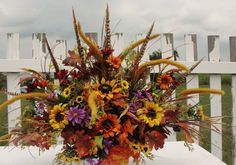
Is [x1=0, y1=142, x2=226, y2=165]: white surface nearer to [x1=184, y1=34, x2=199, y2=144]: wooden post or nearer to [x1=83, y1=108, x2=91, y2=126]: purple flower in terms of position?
[x1=83, y1=108, x2=91, y2=126]: purple flower

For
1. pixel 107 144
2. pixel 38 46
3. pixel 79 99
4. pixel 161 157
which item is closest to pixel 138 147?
pixel 107 144

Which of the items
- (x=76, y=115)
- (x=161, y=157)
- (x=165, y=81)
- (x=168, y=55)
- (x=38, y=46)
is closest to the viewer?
(x=76, y=115)

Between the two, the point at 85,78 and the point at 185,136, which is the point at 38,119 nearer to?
the point at 85,78

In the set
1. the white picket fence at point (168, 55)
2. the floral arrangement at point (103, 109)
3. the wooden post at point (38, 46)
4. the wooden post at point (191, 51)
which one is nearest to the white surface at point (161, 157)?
the floral arrangement at point (103, 109)

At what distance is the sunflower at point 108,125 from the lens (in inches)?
38.6

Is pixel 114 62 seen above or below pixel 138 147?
above

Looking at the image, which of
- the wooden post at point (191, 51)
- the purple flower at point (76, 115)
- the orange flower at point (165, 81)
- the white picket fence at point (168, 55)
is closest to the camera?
the purple flower at point (76, 115)

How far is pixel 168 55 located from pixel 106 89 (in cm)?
156

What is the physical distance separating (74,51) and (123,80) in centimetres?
16

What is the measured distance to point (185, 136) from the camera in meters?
1.08

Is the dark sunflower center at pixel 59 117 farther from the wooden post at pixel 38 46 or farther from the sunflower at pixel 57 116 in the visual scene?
the wooden post at pixel 38 46

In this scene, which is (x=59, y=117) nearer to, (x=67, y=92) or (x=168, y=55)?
(x=67, y=92)

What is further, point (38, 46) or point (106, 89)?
point (38, 46)

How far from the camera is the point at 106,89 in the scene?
100 centimetres
